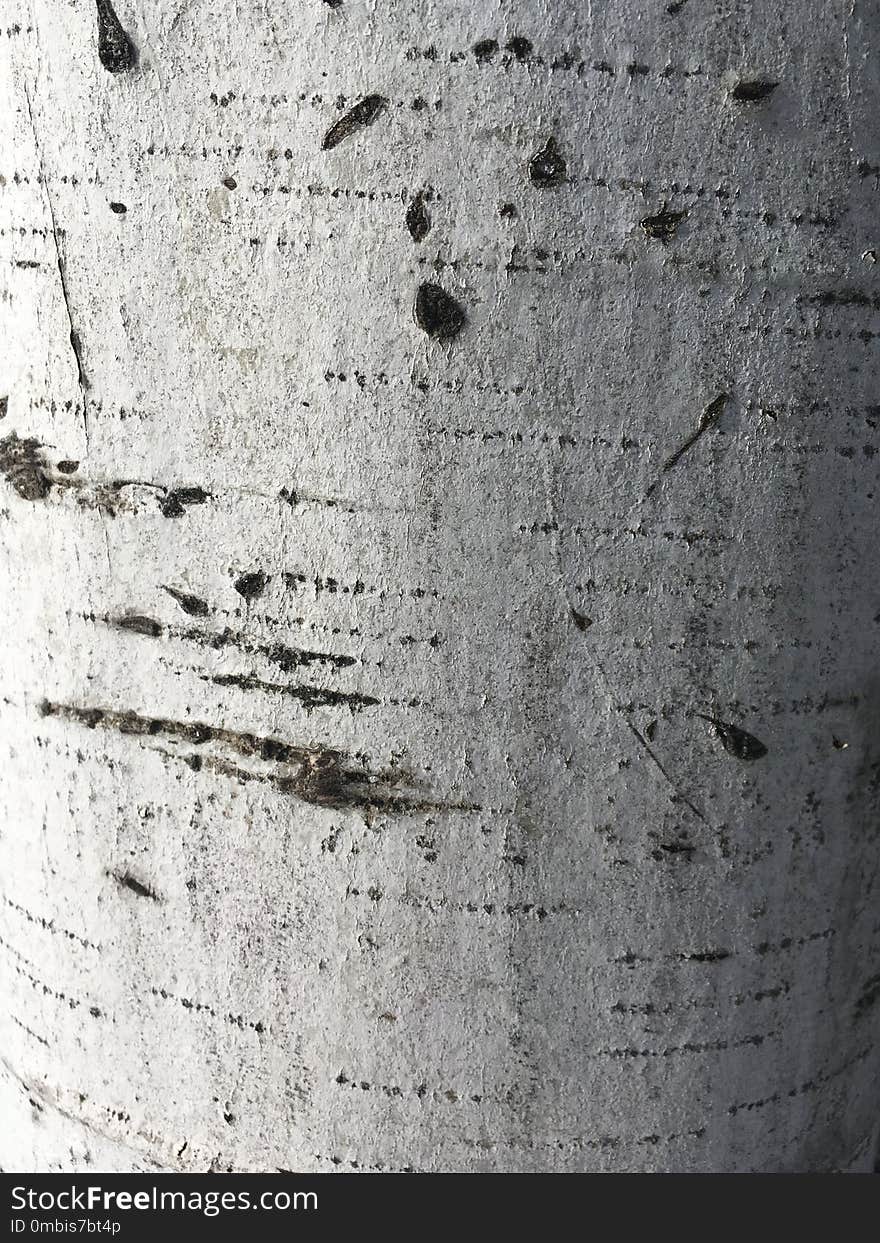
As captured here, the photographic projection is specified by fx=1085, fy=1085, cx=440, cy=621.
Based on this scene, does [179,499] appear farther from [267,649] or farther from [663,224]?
[663,224]

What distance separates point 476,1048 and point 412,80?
755 millimetres

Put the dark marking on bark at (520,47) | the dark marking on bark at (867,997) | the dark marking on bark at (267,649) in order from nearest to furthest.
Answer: the dark marking on bark at (520,47) < the dark marking on bark at (267,649) < the dark marking on bark at (867,997)

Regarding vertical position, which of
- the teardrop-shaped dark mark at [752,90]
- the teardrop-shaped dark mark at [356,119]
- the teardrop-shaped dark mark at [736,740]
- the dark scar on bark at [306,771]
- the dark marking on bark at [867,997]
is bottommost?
the dark marking on bark at [867,997]

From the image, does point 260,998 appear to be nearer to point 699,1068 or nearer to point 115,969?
point 115,969

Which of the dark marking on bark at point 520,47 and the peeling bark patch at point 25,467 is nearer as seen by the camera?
the dark marking on bark at point 520,47

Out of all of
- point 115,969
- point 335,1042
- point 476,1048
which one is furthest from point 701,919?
point 115,969

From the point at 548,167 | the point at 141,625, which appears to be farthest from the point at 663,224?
the point at 141,625

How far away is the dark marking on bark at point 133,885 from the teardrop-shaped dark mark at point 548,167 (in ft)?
2.14

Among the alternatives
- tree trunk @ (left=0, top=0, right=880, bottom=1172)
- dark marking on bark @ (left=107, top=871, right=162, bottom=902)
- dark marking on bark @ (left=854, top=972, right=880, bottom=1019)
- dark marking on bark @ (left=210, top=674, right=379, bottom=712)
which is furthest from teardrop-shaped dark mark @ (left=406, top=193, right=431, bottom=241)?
dark marking on bark @ (left=854, top=972, right=880, bottom=1019)

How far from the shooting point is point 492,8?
2.49 feet

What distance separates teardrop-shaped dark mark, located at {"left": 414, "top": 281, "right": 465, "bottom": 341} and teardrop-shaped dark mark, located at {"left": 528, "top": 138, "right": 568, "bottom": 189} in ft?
0.33

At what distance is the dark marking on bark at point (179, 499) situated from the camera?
865 mm

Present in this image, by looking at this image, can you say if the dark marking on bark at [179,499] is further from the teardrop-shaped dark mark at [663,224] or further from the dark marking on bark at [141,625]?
the teardrop-shaped dark mark at [663,224]

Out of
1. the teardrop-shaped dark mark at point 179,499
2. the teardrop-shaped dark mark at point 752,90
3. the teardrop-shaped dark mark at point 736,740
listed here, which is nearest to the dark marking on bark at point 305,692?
the teardrop-shaped dark mark at point 179,499
